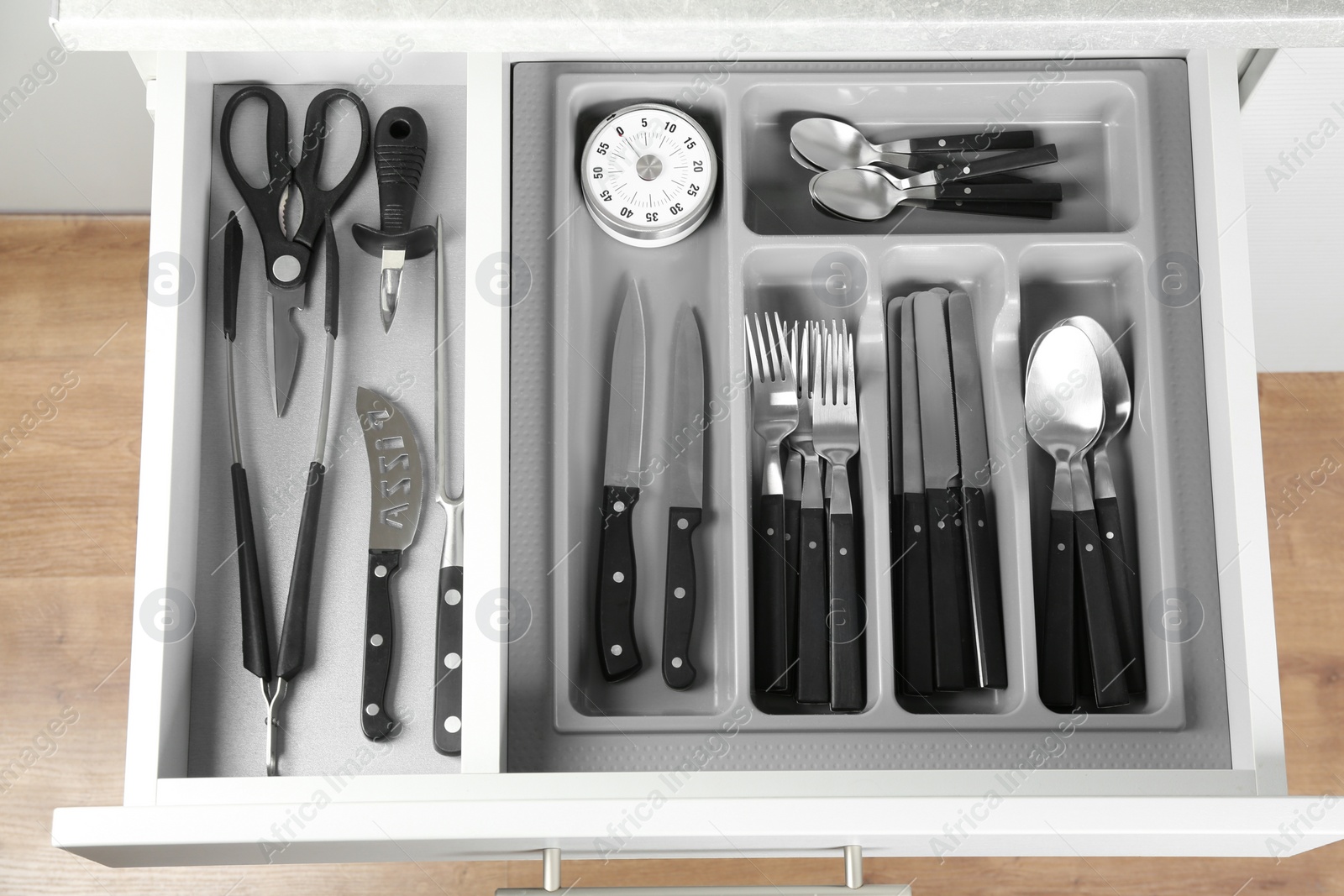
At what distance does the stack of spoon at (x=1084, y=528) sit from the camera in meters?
0.76

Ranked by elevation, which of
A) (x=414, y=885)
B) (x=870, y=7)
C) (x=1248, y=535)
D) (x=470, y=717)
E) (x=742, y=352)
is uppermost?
(x=870, y=7)

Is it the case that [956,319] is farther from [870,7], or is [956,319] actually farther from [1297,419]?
[1297,419]

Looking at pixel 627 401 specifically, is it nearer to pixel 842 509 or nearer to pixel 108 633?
pixel 842 509

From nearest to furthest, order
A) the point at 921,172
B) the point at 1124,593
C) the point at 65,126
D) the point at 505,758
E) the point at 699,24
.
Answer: the point at 699,24 < the point at 505,758 < the point at 1124,593 < the point at 921,172 < the point at 65,126

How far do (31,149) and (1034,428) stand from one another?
1.02m

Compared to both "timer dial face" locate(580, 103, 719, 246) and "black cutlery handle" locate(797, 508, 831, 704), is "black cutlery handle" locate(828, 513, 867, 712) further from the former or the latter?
"timer dial face" locate(580, 103, 719, 246)

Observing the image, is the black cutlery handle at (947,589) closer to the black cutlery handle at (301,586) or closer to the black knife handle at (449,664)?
the black knife handle at (449,664)

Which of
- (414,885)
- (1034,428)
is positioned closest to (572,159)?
(1034,428)

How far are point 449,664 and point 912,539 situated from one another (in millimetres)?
365

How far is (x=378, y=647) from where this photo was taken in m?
0.73

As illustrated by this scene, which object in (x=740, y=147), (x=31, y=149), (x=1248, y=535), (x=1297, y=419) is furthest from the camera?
(x=1297, y=419)

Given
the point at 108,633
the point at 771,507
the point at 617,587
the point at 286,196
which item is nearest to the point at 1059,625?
the point at 771,507

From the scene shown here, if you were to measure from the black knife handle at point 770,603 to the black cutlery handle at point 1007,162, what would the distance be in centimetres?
32

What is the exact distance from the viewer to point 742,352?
0.77 metres
